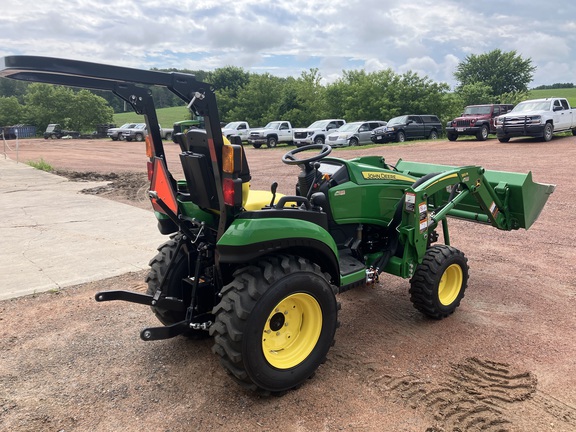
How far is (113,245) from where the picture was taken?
6.59 metres

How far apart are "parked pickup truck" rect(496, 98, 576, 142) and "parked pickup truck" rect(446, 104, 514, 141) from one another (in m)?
2.34

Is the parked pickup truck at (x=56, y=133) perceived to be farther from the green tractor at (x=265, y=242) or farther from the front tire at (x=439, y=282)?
the front tire at (x=439, y=282)

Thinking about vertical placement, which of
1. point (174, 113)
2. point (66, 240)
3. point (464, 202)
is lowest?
point (66, 240)

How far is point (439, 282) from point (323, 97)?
3540 cm

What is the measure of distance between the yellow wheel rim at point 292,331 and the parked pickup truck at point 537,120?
60.6 feet

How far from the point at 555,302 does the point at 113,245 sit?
5.71 m

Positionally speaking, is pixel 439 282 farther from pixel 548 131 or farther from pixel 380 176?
pixel 548 131

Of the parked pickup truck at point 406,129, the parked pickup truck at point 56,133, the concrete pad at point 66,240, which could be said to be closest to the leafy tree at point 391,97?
the parked pickup truck at point 406,129

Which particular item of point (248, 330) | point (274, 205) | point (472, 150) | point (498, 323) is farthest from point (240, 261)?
point (472, 150)

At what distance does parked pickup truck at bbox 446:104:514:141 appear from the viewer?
21688 mm

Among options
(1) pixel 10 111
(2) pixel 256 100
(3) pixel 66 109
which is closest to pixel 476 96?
(2) pixel 256 100

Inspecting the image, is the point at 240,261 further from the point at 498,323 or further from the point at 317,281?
the point at 498,323

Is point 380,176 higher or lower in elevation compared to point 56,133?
lower

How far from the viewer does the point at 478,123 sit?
71.0ft
